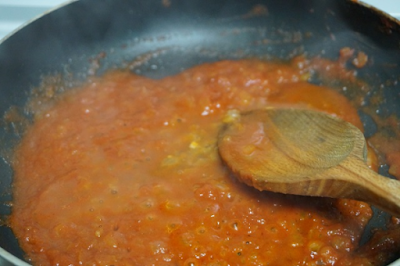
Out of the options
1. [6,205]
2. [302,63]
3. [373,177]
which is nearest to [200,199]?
[373,177]

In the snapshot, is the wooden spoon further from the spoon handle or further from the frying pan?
the frying pan

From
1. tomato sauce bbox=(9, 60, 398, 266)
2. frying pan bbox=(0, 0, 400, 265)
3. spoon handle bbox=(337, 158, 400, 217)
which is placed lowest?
tomato sauce bbox=(9, 60, 398, 266)

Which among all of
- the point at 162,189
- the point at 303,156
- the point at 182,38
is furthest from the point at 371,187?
the point at 182,38

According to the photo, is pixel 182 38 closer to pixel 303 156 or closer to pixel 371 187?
pixel 303 156

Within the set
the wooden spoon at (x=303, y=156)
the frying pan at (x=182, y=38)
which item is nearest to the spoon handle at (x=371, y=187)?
the wooden spoon at (x=303, y=156)

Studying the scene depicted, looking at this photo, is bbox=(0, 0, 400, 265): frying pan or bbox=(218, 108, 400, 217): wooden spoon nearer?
bbox=(218, 108, 400, 217): wooden spoon

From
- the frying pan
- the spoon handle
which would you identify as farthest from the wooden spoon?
the frying pan
